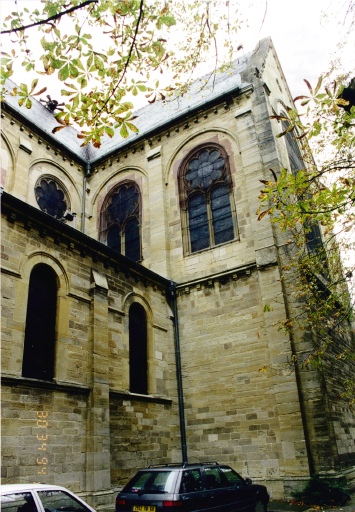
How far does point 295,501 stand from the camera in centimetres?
1023

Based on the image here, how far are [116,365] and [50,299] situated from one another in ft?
8.53

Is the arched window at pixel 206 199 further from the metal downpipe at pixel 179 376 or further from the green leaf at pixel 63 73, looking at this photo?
the green leaf at pixel 63 73

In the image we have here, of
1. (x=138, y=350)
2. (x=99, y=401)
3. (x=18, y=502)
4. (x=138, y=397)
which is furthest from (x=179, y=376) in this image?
(x=18, y=502)

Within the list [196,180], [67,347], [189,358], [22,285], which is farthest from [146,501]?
[196,180]

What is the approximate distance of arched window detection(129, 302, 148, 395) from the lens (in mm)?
12312

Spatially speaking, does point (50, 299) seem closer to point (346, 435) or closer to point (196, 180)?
point (196, 180)

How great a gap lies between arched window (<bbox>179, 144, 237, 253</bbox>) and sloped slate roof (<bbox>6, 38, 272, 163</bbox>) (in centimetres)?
220

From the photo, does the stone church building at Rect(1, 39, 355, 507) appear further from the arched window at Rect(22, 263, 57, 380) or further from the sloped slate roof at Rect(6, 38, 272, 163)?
the sloped slate roof at Rect(6, 38, 272, 163)

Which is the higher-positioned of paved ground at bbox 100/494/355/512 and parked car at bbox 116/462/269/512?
parked car at bbox 116/462/269/512

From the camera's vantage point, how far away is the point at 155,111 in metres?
21.1

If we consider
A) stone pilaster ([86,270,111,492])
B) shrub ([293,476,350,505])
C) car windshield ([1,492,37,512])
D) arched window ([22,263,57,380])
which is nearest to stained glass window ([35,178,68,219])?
stone pilaster ([86,270,111,492])

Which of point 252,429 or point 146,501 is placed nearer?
point 146,501

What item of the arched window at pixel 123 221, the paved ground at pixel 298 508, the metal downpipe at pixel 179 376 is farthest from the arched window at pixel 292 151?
the paved ground at pixel 298 508

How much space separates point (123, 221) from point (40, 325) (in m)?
8.63
